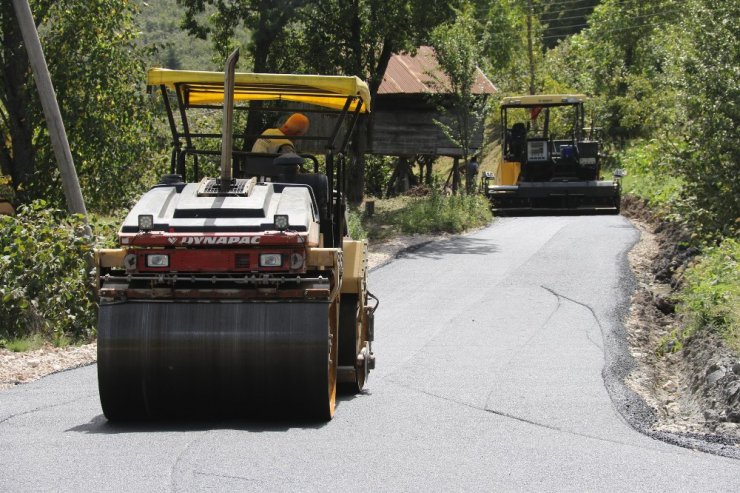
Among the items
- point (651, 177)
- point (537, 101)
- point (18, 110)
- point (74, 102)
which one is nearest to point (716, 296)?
point (74, 102)

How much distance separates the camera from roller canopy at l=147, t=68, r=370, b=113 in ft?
29.9

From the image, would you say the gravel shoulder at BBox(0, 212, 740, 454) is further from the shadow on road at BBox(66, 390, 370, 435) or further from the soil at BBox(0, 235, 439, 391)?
the shadow on road at BBox(66, 390, 370, 435)

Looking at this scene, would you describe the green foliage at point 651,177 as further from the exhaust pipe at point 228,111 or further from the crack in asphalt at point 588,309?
the exhaust pipe at point 228,111

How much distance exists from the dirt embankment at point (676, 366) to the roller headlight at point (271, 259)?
11.1 feet

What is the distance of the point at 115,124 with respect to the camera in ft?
72.6

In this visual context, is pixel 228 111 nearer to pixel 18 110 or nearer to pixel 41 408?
pixel 41 408

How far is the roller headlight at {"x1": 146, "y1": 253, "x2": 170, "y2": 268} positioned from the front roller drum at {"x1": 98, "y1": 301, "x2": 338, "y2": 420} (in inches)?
10.7

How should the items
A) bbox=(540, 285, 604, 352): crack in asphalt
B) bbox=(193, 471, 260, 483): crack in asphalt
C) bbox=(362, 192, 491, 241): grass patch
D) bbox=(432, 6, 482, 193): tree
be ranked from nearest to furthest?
bbox=(193, 471, 260, 483): crack in asphalt < bbox=(540, 285, 604, 352): crack in asphalt < bbox=(362, 192, 491, 241): grass patch < bbox=(432, 6, 482, 193): tree

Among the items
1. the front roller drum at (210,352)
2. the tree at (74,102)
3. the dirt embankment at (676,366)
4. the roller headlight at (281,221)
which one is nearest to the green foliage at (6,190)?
the tree at (74,102)

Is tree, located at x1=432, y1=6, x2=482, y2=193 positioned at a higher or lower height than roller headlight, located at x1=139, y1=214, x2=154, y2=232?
higher

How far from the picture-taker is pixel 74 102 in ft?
70.7

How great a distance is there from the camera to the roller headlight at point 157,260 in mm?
7836

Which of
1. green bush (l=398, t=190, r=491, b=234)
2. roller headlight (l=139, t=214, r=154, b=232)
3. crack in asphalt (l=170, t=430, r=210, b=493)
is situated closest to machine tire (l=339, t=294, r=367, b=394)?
crack in asphalt (l=170, t=430, r=210, b=493)

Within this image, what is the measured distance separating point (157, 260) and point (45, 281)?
6411 mm
